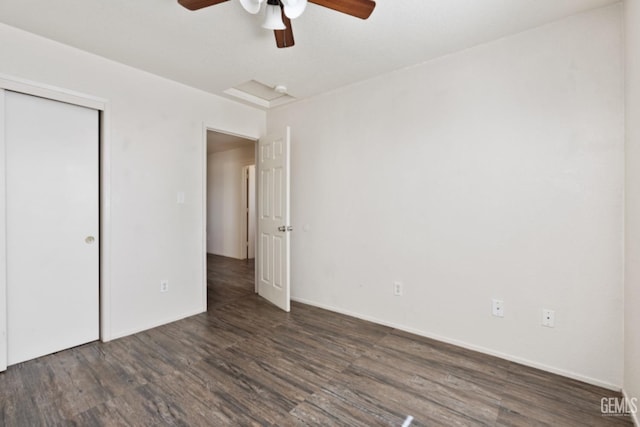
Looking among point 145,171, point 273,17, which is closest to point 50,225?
point 145,171

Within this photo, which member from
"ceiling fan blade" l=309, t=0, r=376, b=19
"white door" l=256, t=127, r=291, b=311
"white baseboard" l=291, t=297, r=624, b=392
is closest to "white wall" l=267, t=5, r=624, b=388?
"white baseboard" l=291, t=297, r=624, b=392

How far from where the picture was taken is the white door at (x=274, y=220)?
3354mm

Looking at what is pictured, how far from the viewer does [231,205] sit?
6688 mm

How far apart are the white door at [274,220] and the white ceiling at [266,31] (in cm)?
95

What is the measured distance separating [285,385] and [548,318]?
6.28ft

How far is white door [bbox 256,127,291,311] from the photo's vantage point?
335 cm

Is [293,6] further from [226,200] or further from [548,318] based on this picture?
[226,200]

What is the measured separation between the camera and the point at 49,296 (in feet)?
7.84

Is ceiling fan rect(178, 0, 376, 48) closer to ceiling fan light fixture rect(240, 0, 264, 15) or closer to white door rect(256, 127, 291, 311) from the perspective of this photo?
ceiling fan light fixture rect(240, 0, 264, 15)

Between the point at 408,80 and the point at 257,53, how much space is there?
1.39 m

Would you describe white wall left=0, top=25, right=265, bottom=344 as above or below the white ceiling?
below

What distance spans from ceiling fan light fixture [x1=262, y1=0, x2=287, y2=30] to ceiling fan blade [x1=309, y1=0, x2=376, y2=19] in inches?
11.1

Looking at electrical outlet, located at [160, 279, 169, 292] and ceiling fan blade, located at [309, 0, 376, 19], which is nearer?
ceiling fan blade, located at [309, 0, 376, 19]

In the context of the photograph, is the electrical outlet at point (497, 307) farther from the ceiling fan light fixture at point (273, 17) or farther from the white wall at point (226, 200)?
the white wall at point (226, 200)
